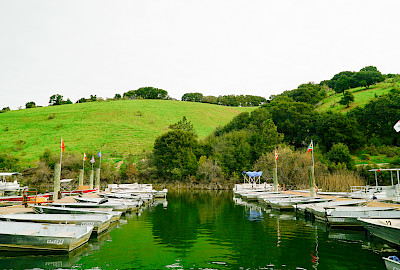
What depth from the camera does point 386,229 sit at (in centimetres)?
1450

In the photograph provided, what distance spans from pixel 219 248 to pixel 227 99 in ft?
475

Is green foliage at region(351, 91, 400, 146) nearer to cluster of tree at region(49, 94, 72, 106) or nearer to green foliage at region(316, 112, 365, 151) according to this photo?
green foliage at region(316, 112, 365, 151)

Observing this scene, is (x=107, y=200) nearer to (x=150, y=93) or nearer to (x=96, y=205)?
(x=96, y=205)

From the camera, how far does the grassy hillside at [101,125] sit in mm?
79062

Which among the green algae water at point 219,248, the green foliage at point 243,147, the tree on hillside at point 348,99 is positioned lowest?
the green algae water at point 219,248

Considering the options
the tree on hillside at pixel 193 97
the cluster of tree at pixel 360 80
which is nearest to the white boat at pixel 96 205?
the cluster of tree at pixel 360 80

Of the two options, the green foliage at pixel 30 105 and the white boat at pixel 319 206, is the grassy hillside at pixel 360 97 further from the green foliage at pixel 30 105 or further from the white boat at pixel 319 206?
the green foliage at pixel 30 105

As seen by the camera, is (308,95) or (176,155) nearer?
(176,155)

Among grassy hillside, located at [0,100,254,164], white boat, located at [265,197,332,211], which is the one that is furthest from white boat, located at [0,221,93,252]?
grassy hillside, located at [0,100,254,164]

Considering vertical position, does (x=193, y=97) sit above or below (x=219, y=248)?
above

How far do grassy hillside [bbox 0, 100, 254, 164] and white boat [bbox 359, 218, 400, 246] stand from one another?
66485mm

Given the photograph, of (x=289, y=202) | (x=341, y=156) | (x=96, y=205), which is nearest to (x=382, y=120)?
(x=341, y=156)

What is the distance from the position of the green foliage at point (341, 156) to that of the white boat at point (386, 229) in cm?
3918

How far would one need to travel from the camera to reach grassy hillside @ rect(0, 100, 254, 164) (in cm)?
7906
